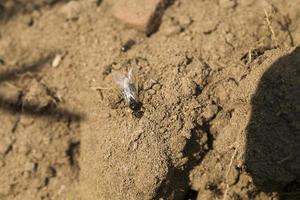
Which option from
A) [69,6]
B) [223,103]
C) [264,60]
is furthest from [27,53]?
[264,60]

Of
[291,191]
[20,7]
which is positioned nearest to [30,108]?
[20,7]

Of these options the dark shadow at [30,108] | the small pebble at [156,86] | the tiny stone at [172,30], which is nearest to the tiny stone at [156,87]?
the small pebble at [156,86]

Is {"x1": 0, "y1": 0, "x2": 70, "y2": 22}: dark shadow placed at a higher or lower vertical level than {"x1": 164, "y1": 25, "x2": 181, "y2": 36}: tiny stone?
lower

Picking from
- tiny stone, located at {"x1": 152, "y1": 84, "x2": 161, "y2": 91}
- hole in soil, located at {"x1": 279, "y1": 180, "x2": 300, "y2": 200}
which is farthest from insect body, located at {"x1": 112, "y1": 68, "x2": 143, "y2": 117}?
hole in soil, located at {"x1": 279, "y1": 180, "x2": 300, "y2": 200}

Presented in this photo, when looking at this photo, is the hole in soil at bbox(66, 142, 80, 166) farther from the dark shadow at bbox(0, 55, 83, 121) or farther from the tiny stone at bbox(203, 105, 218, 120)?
the tiny stone at bbox(203, 105, 218, 120)

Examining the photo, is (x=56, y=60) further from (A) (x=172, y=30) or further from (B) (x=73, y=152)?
(A) (x=172, y=30)

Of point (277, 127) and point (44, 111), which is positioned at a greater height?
point (277, 127)

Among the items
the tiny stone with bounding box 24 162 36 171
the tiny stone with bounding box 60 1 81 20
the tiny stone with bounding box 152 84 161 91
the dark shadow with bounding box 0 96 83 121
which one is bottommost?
the tiny stone with bounding box 24 162 36 171
